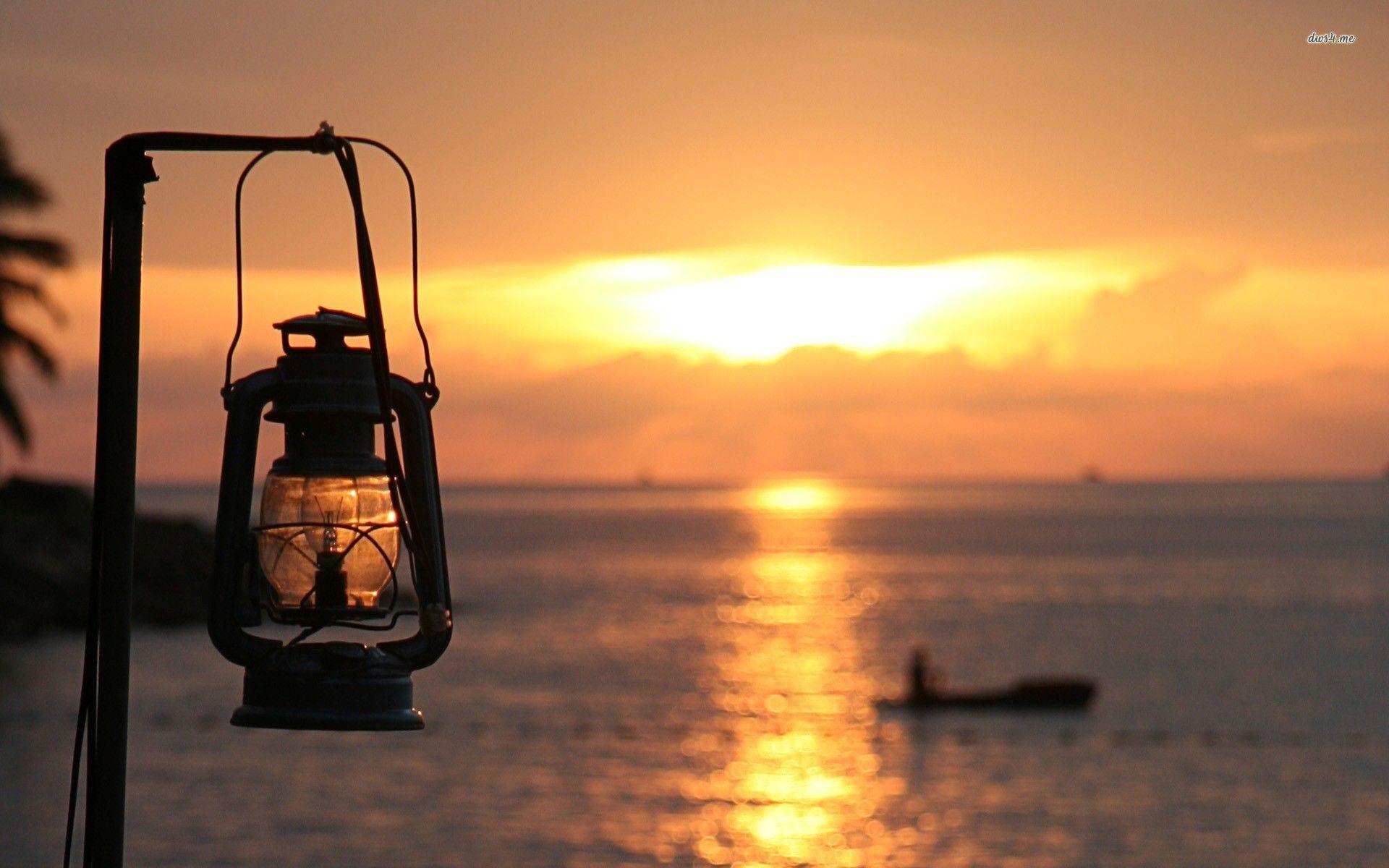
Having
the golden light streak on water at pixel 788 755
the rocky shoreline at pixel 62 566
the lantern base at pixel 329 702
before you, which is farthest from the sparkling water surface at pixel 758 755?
the lantern base at pixel 329 702

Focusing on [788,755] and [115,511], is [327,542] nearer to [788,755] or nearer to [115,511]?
[115,511]

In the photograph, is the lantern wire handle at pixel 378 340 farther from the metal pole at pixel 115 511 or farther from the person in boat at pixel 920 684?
the person in boat at pixel 920 684

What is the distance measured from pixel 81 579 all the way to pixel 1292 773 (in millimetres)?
48850

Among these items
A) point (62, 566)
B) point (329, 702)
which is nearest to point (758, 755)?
point (62, 566)

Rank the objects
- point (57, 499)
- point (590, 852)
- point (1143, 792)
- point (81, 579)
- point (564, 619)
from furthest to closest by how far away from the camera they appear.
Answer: point (564, 619)
point (57, 499)
point (81, 579)
point (1143, 792)
point (590, 852)

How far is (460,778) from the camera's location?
42.1 metres

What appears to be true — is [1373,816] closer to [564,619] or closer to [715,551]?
[564,619]

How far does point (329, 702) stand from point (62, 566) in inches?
2907

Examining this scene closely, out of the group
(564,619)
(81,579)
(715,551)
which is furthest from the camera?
(715,551)

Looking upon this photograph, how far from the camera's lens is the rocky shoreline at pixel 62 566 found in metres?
70.6

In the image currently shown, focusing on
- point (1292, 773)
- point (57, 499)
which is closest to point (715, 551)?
point (57, 499)

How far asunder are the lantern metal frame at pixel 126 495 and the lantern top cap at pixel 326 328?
0.13m

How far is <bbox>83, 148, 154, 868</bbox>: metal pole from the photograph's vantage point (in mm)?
3262

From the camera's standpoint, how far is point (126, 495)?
327 centimetres
